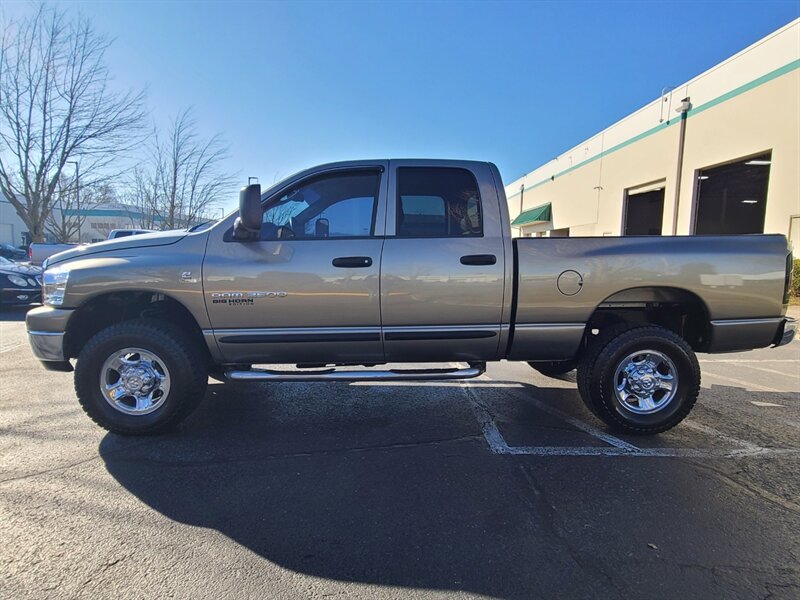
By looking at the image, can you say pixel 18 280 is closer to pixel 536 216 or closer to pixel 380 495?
pixel 380 495

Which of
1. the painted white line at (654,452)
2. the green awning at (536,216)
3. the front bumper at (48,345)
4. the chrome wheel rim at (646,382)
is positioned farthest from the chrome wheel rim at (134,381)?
the green awning at (536,216)

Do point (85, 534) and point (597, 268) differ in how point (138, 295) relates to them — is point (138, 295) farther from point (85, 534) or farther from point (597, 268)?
point (597, 268)

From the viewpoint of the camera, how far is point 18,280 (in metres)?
9.98

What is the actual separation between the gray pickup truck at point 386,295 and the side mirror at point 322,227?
0.01 m

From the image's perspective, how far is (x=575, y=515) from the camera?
2654 mm

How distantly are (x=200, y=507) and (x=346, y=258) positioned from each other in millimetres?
1961

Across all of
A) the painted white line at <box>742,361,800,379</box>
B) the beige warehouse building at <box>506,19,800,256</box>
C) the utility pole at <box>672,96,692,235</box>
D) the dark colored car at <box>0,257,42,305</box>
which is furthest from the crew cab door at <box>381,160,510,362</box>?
the utility pole at <box>672,96,692,235</box>

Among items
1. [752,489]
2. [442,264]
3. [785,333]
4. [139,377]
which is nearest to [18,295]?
[139,377]

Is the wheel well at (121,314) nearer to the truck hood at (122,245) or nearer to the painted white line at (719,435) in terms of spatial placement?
the truck hood at (122,245)

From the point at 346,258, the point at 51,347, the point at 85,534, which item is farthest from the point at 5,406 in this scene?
the point at 346,258

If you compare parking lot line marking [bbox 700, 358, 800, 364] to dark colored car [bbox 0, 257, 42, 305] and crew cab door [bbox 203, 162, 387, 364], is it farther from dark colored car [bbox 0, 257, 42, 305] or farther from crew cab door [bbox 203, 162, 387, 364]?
dark colored car [bbox 0, 257, 42, 305]

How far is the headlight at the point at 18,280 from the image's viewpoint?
9898mm

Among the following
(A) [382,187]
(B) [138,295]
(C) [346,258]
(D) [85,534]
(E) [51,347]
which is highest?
(A) [382,187]

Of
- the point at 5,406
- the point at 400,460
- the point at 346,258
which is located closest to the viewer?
the point at 400,460
